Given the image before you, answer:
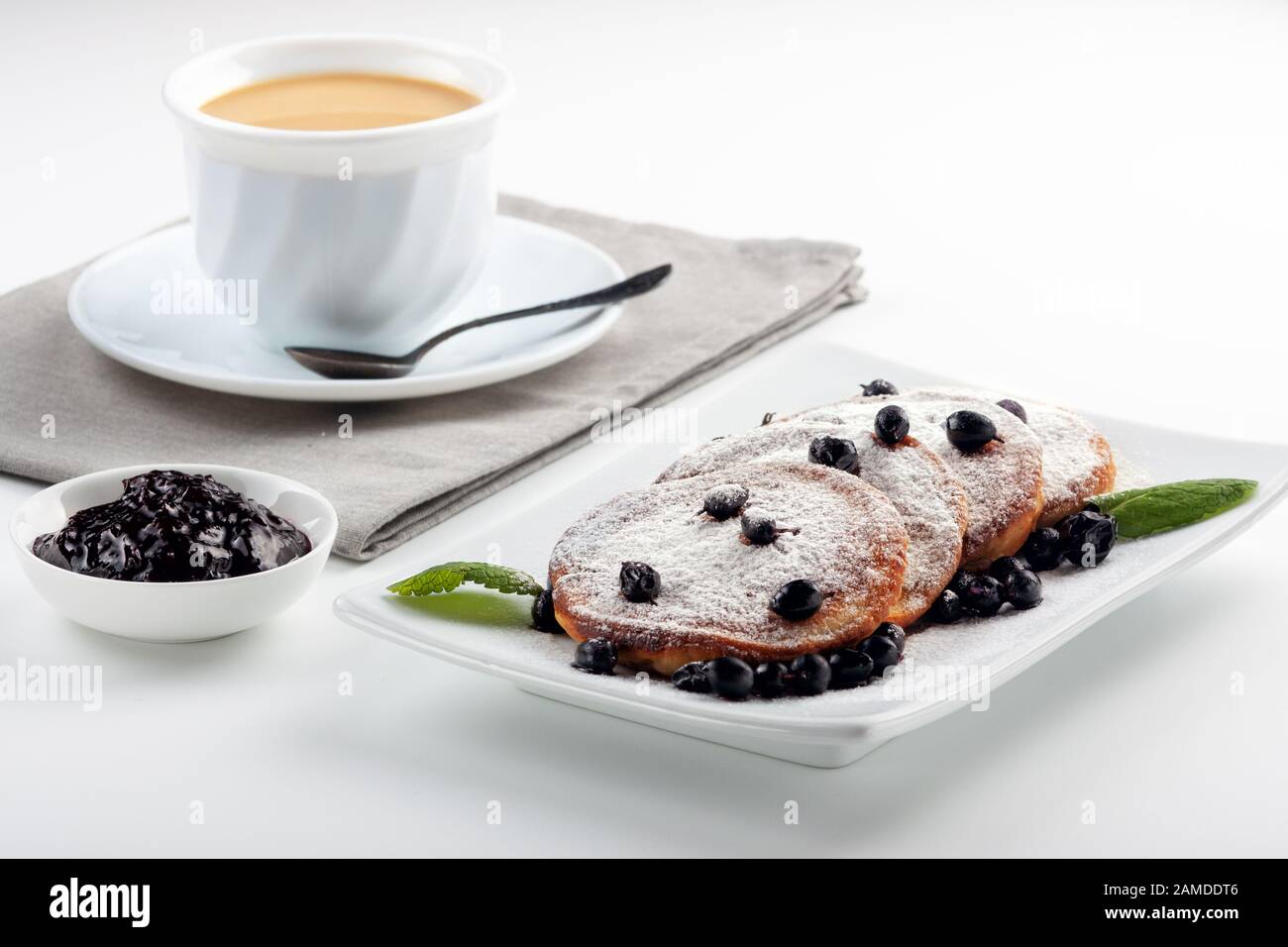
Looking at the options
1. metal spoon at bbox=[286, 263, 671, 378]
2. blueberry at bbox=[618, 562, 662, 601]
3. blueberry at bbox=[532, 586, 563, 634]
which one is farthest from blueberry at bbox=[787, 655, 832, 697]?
metal spoon at bbox=[286, 263, 671, 378]

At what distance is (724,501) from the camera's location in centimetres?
203

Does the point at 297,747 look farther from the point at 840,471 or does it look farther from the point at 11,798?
the point at 840,471

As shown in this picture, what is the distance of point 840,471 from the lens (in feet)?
6.88

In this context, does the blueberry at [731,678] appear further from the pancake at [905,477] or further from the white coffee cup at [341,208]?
the white coffee cup at [341,208]

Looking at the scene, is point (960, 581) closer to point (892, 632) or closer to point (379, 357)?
point (892, 632)

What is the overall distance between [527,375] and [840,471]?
3.70 ft

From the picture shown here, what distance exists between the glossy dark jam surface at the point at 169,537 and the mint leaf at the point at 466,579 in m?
0.24

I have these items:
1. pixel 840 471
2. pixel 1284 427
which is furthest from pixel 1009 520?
pixel 1284 427

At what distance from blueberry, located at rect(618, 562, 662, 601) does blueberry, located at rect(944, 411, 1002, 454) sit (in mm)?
551

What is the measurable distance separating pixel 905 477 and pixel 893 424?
9 centimetres

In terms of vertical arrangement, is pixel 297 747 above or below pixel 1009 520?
below

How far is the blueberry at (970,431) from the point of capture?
221 centimetres

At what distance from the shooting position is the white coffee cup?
110 inches

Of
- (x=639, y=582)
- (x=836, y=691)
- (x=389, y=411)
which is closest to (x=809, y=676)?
(x=836, y=691)
